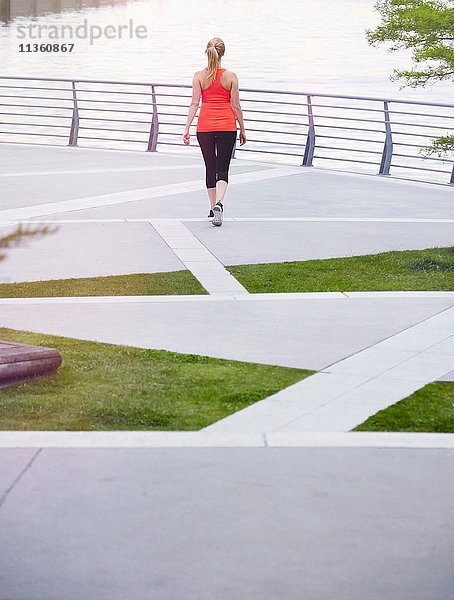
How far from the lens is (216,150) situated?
436 inches

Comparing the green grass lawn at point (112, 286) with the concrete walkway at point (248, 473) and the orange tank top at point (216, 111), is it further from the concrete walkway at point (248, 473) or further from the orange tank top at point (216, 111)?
the orange tank top at point (216, 111)

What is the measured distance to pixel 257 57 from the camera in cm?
11525

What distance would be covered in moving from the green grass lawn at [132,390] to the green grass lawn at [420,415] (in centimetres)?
66

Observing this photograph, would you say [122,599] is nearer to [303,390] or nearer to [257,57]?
[303,390]

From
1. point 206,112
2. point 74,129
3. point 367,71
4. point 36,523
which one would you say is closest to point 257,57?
point 367,71

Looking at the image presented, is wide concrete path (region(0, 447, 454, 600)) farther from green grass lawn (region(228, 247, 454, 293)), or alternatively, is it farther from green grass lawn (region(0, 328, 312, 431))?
green grass lawn (region(228, 247, 454, 293))

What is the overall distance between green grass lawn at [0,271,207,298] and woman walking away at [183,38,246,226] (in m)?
2.80

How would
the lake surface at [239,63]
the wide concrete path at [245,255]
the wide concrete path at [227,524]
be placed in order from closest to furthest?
the wide concrete path at [227,524]
the wide concrete path at [245,255]
the lake surface at [239,63]

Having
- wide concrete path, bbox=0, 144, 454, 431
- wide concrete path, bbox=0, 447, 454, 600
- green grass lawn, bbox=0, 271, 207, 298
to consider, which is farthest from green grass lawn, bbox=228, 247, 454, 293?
wide concrete path, bbox=0, 447, 454, 600

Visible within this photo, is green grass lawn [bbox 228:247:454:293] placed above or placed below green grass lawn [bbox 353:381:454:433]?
below

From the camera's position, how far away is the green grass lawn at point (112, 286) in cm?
765

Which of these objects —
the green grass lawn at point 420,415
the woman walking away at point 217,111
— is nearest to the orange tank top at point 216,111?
the woman walking away at point 217,111

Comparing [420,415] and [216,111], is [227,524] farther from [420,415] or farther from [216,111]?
[216,111]

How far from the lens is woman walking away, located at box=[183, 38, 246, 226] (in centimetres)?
1048
